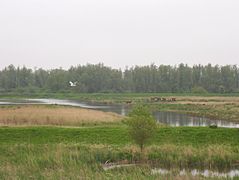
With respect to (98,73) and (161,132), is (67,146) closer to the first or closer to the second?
(161,132)

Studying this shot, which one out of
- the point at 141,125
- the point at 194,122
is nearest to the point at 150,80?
the point at 194,122

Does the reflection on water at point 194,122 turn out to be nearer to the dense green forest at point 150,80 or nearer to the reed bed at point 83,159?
the reed bed at point 83,159

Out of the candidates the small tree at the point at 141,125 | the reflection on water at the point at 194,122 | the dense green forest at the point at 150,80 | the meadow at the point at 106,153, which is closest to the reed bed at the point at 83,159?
the meadow at the point at 106,153

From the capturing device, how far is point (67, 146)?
75.9 ft

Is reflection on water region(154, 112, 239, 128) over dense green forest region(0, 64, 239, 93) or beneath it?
beneath

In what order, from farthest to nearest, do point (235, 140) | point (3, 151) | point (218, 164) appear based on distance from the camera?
point (235, 140)
point (3, 151)
point (218, 164)

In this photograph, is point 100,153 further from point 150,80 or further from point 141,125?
point 150,80

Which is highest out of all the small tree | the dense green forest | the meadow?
the dense green forest

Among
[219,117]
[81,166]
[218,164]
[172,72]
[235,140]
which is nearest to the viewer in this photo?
[81,166]

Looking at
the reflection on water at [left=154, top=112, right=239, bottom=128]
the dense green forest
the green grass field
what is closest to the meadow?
the green grass field

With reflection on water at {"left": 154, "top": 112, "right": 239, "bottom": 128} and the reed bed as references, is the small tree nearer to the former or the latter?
the reed bed

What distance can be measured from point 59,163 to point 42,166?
2.72 feet

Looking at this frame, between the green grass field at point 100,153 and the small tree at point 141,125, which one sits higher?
the small tree at point 141,125

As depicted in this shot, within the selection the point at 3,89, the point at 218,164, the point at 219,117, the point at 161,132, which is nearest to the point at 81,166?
the point at 218,164
